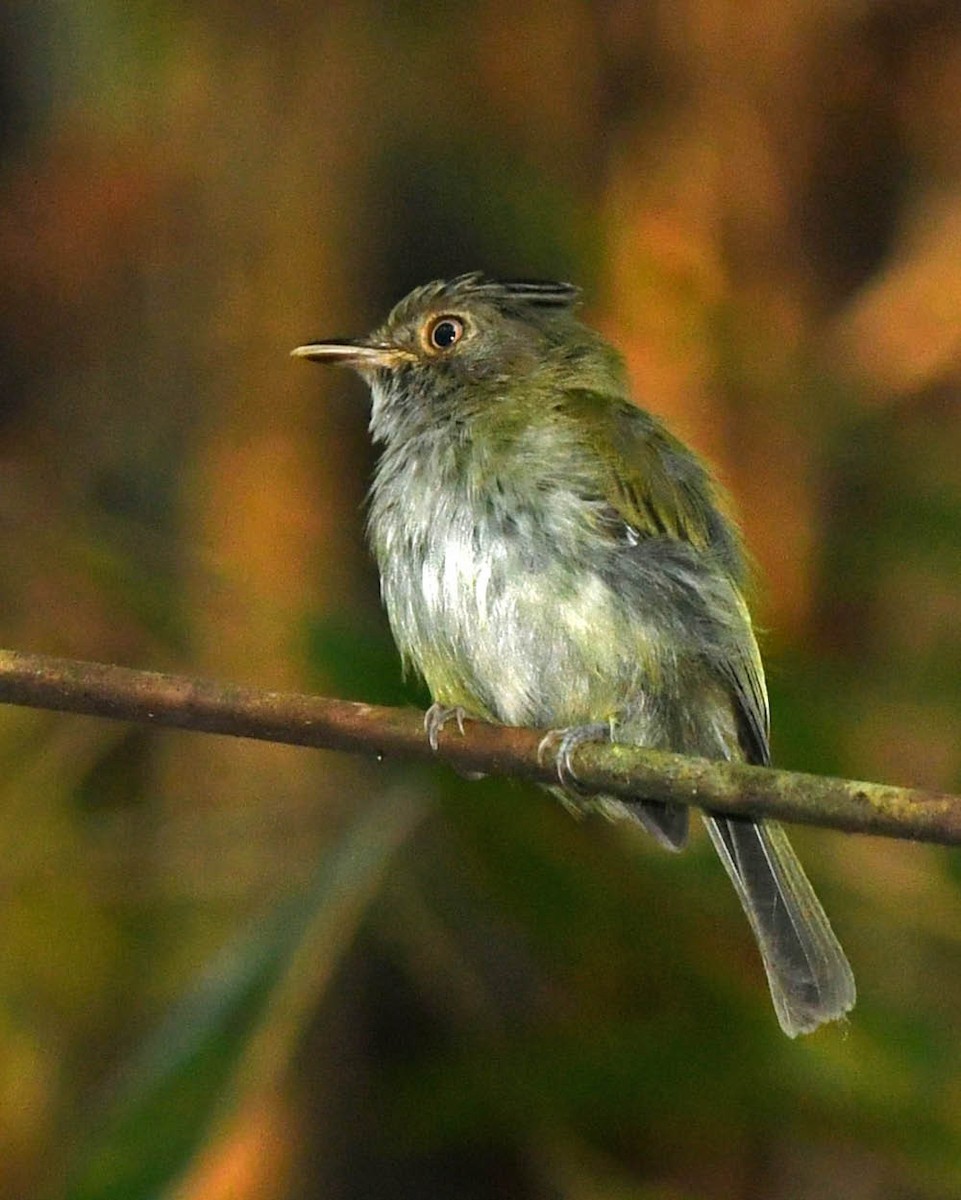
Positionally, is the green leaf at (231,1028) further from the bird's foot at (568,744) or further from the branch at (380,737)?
the branch at (380,737)

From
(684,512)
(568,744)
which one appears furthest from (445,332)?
(568,744)

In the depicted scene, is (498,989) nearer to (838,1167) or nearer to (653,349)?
(838,1167)

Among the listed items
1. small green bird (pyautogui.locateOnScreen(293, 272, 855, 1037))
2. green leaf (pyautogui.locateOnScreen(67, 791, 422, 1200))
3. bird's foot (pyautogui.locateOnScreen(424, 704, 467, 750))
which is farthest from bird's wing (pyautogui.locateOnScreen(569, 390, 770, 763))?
A: green leaf (pyautogui.locateOnScreen(67, 791, 422, 1200))

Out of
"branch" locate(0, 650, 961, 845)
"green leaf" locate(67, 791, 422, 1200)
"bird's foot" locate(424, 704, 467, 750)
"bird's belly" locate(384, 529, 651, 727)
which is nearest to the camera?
"branch" locate(0, 650, 961, 845)

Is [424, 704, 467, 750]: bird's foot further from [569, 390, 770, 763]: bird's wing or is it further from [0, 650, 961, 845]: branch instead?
[569, 390, 770, 763]: bird's wing

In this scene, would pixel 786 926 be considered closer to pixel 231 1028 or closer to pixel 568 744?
pixel 568 744

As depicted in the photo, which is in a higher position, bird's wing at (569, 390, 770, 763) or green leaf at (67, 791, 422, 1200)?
bird's wing at (569, 390, 770, 763)
